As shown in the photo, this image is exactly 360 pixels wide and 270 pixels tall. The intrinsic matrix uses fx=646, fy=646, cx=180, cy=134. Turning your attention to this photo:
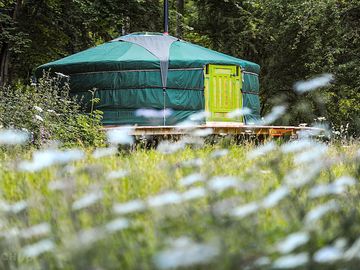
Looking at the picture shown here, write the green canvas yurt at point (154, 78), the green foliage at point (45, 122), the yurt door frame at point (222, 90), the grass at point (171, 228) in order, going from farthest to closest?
the yurt door frame at point (222, 90)
the green canvas yurt at point (154, 78)
the green foliage at point (45, 122)
the grass at point (171, 228)

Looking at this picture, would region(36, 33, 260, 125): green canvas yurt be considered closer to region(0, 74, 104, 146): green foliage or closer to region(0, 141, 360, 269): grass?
region(0, 74, 104, 146): green foliage

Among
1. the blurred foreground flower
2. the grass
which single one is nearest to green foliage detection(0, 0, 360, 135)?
the grass

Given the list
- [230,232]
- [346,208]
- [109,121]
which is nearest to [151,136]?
[109,121]

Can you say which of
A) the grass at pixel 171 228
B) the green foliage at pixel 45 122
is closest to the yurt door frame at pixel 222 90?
the green foliage at pixel 45 122

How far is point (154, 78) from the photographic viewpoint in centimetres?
1071

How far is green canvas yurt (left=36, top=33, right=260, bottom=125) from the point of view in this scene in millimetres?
10688

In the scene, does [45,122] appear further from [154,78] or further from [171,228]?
[171,228]

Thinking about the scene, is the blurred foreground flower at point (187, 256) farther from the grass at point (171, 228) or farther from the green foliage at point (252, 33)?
the green foliage at point (252, 33)

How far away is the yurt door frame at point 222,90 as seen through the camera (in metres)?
11.3

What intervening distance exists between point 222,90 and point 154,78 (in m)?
1.44

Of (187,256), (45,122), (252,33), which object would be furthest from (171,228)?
(252,33)

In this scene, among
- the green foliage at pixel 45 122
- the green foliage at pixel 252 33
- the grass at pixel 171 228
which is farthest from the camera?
the green foliage at pixel 252 33

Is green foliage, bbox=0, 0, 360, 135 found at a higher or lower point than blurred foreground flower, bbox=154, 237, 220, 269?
higher

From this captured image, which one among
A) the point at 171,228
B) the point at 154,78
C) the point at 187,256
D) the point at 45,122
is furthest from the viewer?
the point at 154,78
